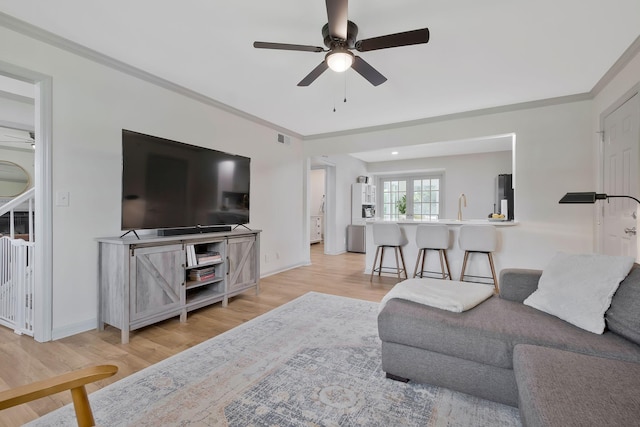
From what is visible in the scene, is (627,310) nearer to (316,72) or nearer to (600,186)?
(316,72)

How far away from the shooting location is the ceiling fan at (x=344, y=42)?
1808 millimetres

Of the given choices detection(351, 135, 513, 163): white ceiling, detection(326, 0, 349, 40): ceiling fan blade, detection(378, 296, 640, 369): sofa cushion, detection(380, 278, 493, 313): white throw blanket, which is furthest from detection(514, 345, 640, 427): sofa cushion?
detection(351, 135, 513, 163): white ceiling

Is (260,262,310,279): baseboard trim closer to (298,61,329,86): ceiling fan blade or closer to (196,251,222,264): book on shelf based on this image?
(196,251,222,264): book on shelf

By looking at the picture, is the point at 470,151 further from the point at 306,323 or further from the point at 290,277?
the point at 306,323

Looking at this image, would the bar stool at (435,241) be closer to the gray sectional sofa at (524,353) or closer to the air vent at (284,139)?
the gray sectional sofa at (524,353)

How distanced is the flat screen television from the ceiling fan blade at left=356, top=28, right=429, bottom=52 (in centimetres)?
194

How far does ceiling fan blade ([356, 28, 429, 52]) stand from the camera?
187 centimetres

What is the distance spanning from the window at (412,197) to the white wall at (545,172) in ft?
11.9

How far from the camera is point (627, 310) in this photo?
1.43 metres

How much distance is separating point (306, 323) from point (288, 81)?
8.10 feet

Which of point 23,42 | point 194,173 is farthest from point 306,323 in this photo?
point 23,42

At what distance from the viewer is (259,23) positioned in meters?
2.24

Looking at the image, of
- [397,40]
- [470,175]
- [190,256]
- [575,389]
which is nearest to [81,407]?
[575,389]

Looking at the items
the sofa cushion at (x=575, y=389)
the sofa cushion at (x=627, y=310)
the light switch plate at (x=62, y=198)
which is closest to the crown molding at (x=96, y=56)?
the light switch plate at (x=62, y=198)
